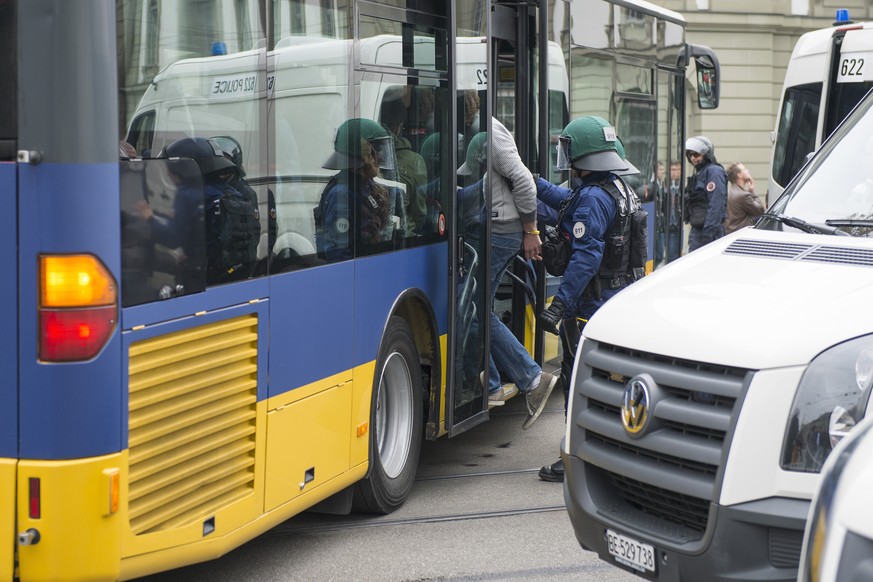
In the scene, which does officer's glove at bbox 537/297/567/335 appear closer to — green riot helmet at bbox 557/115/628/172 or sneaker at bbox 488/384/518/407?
green riot helmet at bbox 557/115/628/172

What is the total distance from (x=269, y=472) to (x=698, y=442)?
6.20 ft

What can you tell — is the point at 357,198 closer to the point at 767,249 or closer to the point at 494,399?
the point at 767,249

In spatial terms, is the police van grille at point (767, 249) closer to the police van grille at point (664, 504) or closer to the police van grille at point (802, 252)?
the police van grille at point (802, 252)

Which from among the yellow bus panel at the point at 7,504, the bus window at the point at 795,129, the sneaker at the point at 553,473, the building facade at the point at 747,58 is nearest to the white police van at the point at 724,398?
the yellow bus panel at the point at 7,504

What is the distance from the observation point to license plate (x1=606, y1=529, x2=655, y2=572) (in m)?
4.13

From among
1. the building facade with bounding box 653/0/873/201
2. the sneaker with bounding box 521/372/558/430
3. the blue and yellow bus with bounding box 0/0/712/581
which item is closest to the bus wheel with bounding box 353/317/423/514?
the blue and yellow bus with bounding box 0/0/712/581

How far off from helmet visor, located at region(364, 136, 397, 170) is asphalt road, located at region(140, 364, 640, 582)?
179 centimetres

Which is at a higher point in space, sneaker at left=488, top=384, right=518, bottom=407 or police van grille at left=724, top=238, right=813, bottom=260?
police van grille at left=724, top=238, right=813, bottom=260

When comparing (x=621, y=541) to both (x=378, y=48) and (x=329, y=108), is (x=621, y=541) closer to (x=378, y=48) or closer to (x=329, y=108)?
(x=329, y=108)

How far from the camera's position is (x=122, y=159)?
418 cm

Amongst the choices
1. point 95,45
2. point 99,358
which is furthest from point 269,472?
point 95,45

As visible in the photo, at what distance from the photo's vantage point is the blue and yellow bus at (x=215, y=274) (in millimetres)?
4035

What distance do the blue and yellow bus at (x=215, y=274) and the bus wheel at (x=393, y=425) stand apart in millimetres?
15

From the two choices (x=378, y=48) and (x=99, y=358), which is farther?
(x=378, y=48)
